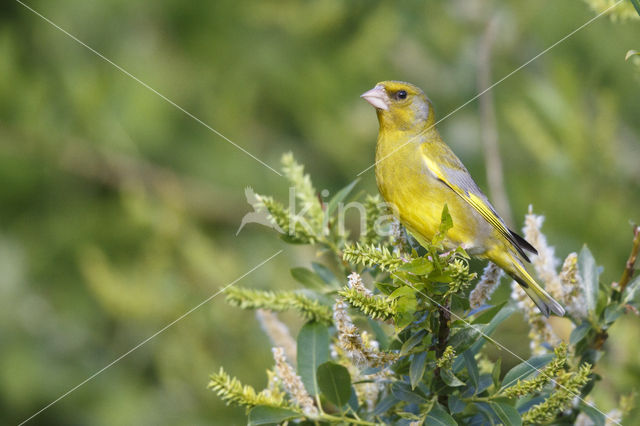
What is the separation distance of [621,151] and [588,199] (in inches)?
22.0

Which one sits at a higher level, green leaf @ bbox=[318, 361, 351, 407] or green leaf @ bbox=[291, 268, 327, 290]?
green leaf @ bbox=[291, 268, 327, 290]

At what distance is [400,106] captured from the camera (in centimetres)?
350

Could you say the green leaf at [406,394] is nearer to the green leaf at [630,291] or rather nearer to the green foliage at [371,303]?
the green foliage at [371,303]

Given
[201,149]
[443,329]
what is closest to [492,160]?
[443,329]

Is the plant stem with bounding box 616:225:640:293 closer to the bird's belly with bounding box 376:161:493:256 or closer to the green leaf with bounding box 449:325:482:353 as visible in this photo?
the green leaf with bounding box 449:325:482:353

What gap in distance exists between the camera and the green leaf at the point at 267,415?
180 cm

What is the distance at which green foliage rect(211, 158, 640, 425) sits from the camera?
1739 mm

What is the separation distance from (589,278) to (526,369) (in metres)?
0.36

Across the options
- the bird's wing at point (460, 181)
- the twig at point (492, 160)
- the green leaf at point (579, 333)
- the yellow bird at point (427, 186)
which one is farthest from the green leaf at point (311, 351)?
the twig at point (492, 160)

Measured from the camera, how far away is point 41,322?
5617mm

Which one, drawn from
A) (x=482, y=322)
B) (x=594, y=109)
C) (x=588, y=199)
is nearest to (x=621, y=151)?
(x=594, y=109)

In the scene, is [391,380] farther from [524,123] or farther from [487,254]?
[524,123]

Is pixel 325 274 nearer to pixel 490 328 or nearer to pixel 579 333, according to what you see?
pixel 490 328

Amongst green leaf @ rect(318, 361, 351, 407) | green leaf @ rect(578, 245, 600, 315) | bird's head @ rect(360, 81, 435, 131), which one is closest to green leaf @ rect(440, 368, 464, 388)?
green leaf @ rect(318, 361, 351, 407)
